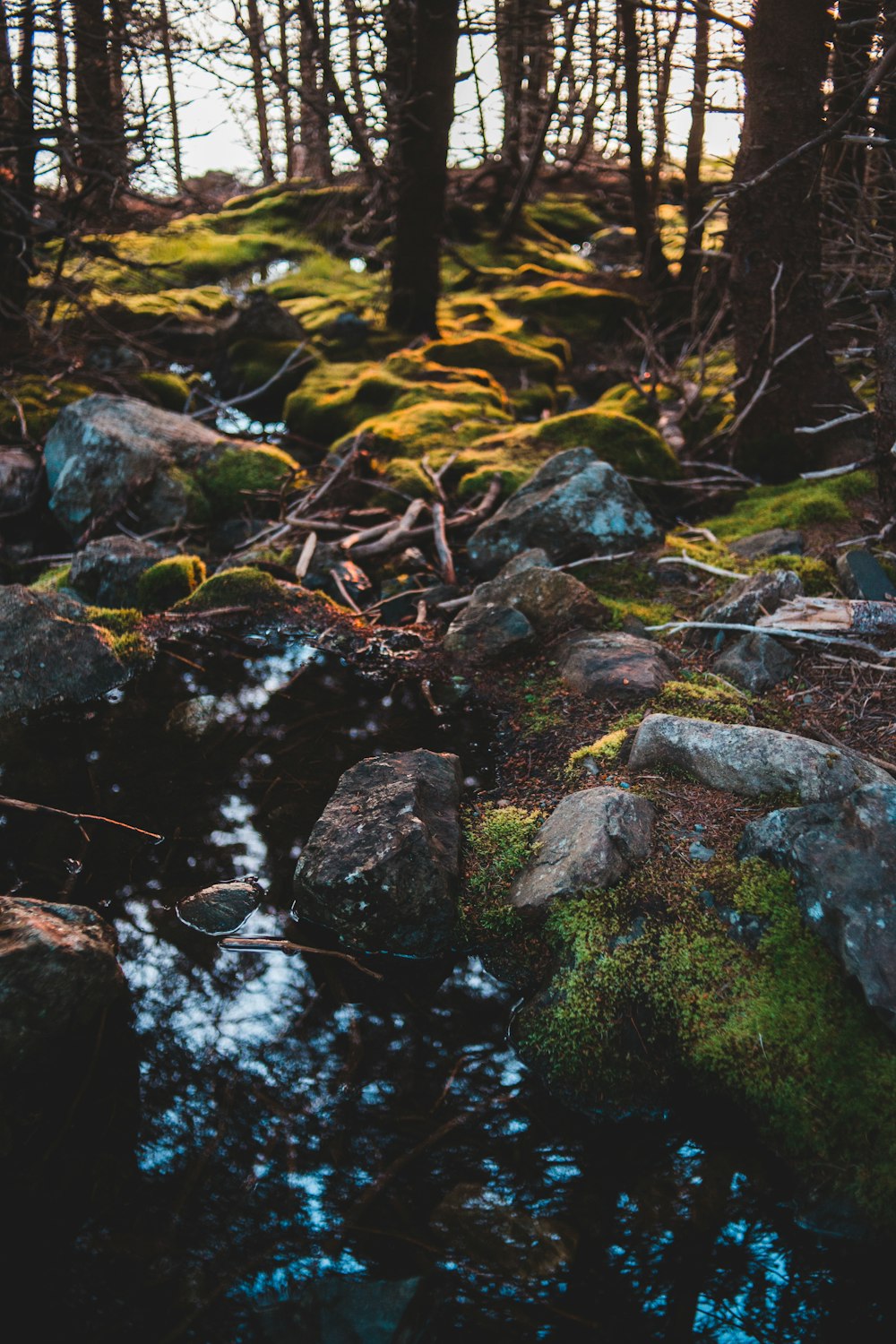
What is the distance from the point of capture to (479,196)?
762 inches

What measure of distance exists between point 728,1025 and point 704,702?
2.08 metres

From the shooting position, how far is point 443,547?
7367 mm

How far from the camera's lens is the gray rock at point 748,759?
3934 millimetres

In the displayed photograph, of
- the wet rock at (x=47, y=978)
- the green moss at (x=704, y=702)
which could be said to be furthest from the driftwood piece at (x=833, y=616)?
the wet rock at (x=47, y=978)

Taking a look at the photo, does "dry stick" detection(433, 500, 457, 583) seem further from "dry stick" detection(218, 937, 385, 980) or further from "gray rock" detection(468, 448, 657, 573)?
"dry stick" detection(218, 937, 385, 980)

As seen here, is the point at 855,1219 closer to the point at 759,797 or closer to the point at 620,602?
the point at 759,797

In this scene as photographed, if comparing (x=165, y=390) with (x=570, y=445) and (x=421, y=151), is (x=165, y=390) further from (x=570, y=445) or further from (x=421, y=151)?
(x=570, y=445)

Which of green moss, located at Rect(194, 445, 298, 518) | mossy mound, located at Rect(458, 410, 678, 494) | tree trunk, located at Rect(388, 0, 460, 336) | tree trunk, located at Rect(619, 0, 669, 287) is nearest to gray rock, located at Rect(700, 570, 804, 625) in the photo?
mossy mound, located at Rect(458, 410, 678, 494)

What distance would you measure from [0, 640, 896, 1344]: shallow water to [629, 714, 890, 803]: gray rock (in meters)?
1.42

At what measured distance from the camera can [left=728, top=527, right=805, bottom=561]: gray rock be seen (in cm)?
634

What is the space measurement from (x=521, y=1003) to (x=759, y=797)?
1.45m

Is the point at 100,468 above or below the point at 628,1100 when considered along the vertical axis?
above

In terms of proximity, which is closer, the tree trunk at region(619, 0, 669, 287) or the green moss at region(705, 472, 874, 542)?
the green moss at region(705, 472, 874, 542)

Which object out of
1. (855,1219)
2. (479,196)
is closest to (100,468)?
(855,1219)
